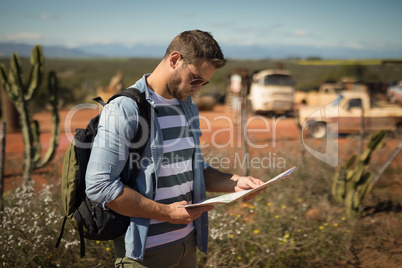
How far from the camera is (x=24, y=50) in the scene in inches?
244

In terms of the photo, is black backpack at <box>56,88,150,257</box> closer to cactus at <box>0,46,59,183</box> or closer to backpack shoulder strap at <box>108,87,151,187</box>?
backpack shoulder strap at <box>108,87,151,187</box>

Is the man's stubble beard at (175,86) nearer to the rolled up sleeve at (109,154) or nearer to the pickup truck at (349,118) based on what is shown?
the rolled up sleeve at (109,154)

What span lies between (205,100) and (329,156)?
1227cm

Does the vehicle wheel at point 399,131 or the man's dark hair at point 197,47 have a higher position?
the man's dark hair at point 197,47

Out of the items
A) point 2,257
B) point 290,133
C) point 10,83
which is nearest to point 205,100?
point 290,133

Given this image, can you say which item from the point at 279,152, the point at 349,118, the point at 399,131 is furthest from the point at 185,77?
the point at 349,118

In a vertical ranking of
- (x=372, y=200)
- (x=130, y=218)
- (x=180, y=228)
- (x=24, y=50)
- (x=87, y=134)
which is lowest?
(x=372, y=200)

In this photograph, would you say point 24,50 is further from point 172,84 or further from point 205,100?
point 205,100

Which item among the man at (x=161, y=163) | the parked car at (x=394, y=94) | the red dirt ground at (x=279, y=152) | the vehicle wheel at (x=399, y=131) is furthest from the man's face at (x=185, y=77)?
the parked car at (x=394, y=94)

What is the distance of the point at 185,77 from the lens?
1.64 m

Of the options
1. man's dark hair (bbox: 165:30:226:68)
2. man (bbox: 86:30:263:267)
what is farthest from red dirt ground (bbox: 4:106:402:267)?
man's dark hair (bbox: 165:30:226:68)

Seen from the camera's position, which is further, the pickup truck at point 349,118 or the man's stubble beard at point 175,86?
the pickup truck at point 349,118

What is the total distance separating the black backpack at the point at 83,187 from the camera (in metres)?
1.57

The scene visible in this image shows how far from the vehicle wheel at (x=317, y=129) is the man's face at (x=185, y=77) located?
9.19 metres
